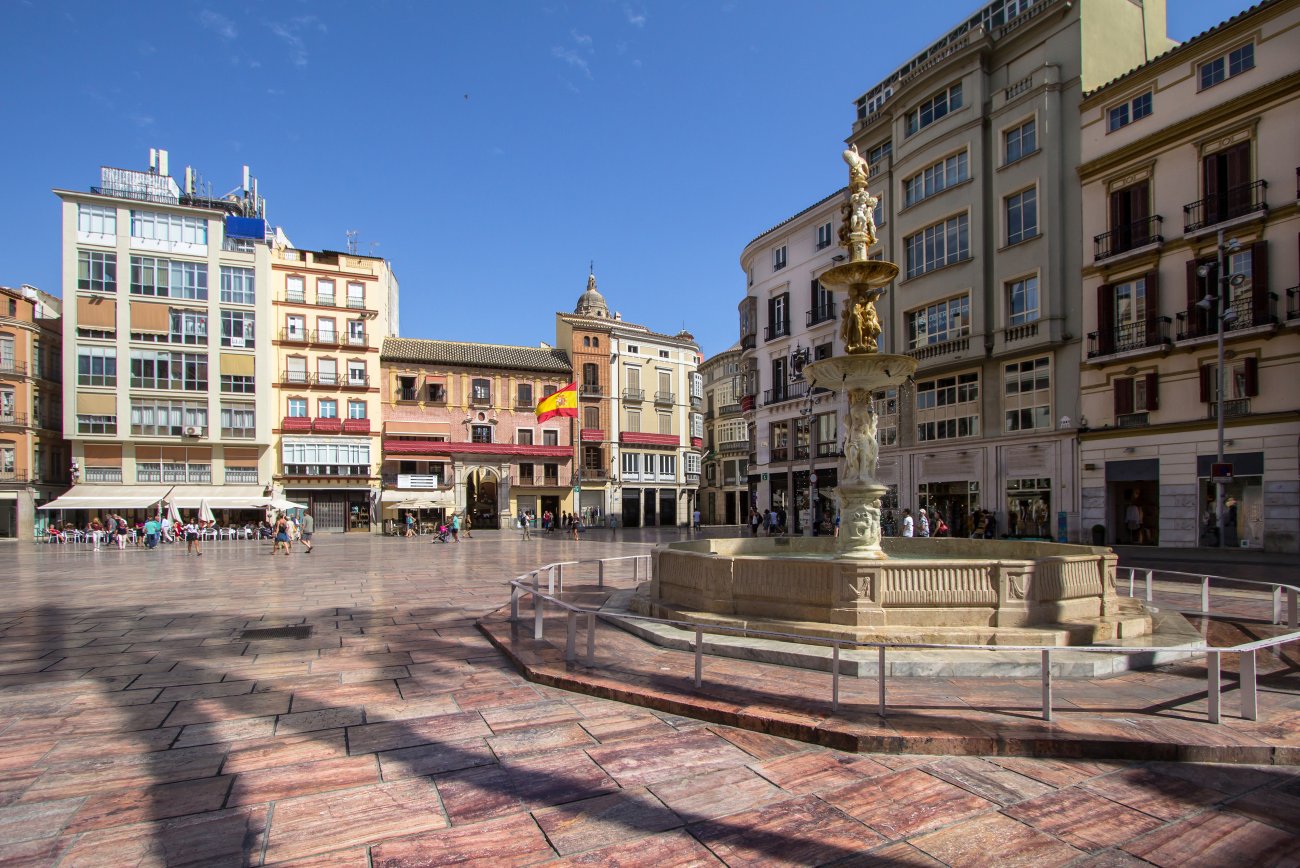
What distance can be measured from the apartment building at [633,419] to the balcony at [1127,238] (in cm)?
3485

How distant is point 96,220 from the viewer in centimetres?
4331

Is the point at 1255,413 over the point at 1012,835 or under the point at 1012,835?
over

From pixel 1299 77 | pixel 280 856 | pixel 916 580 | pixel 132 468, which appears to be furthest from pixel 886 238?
pixel 132 468

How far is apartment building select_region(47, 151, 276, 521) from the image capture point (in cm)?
4262

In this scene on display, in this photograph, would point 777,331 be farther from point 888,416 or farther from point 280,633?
point 280,633

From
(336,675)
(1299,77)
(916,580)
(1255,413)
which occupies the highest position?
(1299,77)

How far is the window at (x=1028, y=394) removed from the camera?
92.3ft

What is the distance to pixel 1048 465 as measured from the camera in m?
27.9

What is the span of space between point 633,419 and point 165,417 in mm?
30236

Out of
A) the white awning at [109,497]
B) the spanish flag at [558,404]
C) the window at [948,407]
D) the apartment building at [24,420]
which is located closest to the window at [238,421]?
the white awning at [109,497]

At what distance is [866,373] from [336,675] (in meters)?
7.78

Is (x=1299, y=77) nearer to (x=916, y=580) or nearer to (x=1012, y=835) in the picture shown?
(x=916, y=580)

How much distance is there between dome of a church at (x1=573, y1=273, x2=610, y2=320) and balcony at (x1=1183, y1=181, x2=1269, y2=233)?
5662cm

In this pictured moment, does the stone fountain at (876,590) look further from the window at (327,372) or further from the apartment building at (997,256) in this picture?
the window at (327,372)
